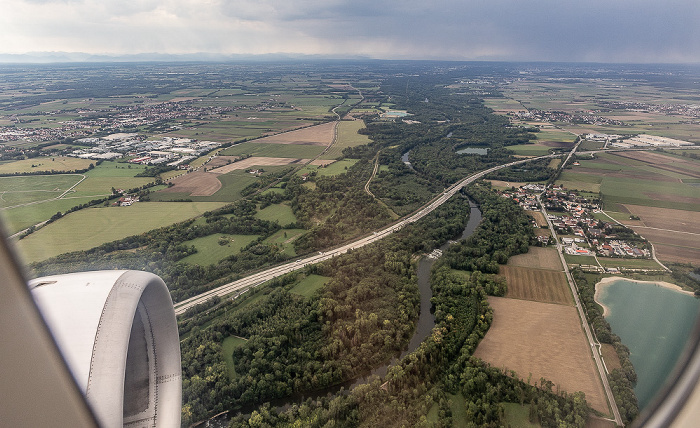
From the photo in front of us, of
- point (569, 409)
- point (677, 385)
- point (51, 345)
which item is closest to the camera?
point (51, 345)

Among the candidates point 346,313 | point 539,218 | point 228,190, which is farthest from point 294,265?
point 539,218

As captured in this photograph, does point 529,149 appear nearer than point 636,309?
No

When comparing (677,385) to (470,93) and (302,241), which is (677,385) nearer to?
(302,241)

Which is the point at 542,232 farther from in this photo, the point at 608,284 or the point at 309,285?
the point at 309,285

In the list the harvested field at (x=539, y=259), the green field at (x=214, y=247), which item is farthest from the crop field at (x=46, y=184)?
the harvested field at (x=539, y=259)

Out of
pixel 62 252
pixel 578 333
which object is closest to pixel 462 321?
pixel 578 333

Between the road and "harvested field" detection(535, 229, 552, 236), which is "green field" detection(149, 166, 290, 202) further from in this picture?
the road
